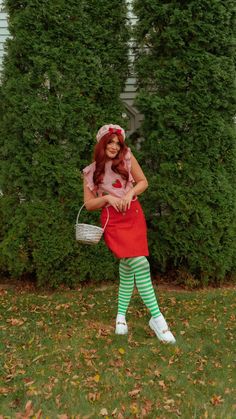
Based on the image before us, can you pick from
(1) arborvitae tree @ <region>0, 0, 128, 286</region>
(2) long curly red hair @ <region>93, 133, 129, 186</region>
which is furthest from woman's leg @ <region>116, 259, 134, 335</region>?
(1) arborvitae tree @ <region>0, 0, 128, 286</region>

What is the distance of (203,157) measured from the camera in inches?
217

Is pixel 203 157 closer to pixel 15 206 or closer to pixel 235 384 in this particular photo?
pixel 15 206

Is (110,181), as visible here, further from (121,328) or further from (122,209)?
(121,328)

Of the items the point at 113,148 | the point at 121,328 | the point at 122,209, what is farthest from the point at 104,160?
the point at 121,328

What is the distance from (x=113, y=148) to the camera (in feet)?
12.9

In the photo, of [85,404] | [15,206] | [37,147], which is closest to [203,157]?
[37,147]

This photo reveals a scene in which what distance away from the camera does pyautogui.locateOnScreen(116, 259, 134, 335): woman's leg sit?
4.12 m

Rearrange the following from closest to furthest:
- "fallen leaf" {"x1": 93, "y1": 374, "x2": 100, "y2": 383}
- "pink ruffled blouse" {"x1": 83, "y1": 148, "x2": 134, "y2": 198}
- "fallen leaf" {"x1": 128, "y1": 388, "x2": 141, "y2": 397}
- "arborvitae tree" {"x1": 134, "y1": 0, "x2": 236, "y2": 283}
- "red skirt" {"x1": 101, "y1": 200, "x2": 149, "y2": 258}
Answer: "fallen leaf" {"x1": 128, "y1": 388, "x2": 141, "y2": 397}, "fallen leaf" {"x1": 93, "y1": 374, "x2": 100, "y2": 383}, "red skirt" {"x1": 101, "y1": 200, "x2": 149, "y2": 258}, "pink ruffled blouse" {"x1": 83, "y1": 148, "x2": 134, "y2": 198}, "arborvitae tree" {"x1": 134, "y1": 0, "x2": 236, "y2": 283}

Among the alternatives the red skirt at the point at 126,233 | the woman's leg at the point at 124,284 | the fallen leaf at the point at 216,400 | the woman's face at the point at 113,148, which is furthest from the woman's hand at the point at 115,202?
the fallen leaf at the point at 216,400

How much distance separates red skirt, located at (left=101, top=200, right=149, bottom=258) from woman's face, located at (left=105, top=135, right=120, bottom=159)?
433 mm

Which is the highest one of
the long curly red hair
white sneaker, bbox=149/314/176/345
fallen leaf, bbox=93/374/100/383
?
the long curly red hair

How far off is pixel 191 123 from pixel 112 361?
9.78 ft

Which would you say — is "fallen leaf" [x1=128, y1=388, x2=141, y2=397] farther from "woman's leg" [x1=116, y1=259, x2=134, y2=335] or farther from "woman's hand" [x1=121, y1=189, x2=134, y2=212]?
"woman's hand" [x1=121, y1=189, x2=134, y2=212]

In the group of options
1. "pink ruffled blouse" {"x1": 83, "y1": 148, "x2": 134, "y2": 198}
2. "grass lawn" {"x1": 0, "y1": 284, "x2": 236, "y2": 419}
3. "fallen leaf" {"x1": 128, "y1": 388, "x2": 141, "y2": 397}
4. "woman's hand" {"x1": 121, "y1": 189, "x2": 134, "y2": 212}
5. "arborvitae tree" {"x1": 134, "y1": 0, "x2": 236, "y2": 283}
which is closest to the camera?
"grass lawn" {"x1": 0, "y1": 284, "x2": 236, "y2": 419}
